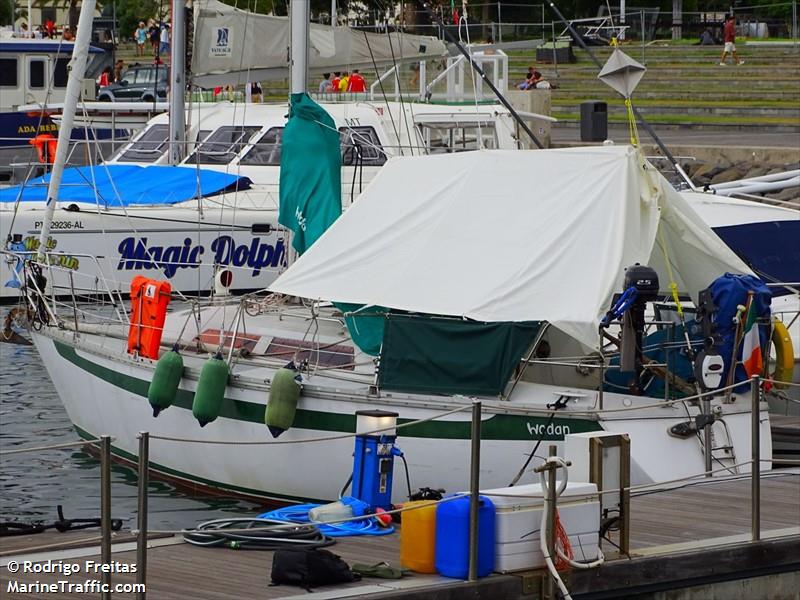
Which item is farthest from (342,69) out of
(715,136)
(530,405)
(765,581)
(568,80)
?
(568,80)

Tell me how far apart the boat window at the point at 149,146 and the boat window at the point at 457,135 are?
3984mm

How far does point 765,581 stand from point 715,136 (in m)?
27.2

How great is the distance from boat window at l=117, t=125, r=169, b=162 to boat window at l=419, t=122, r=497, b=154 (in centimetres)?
398

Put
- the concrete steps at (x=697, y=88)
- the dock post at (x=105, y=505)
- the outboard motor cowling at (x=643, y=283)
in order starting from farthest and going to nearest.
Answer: the concrete steps at (x=697, y=88) → the outboard motor cowling at (x=643, y=283) → the dock post at (x=105, y=505)

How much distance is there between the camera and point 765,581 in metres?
9.08

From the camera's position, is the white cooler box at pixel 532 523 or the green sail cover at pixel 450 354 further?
the green sail cover at pixel 450 354

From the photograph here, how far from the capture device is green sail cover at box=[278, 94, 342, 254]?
43.4 feet

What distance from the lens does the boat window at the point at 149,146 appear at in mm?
22828

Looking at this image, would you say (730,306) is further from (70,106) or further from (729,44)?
(729,44)

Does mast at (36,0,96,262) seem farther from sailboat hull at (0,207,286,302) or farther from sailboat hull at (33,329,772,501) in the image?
sailboat hull at (0,207,286,302)

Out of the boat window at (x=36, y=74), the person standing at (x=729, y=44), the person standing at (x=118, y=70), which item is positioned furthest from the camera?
the person standing at (x=118, y=70)

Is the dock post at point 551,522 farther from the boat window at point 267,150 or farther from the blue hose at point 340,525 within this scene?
the boat window at point 267,150

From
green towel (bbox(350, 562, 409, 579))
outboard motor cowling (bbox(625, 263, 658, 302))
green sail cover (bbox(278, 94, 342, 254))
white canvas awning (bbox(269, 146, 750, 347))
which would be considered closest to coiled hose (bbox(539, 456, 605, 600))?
green towel (bbox(350, 562, 409, 579))

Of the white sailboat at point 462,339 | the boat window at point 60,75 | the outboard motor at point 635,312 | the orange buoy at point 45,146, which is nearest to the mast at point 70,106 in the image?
the white sailboat at point 462,339
